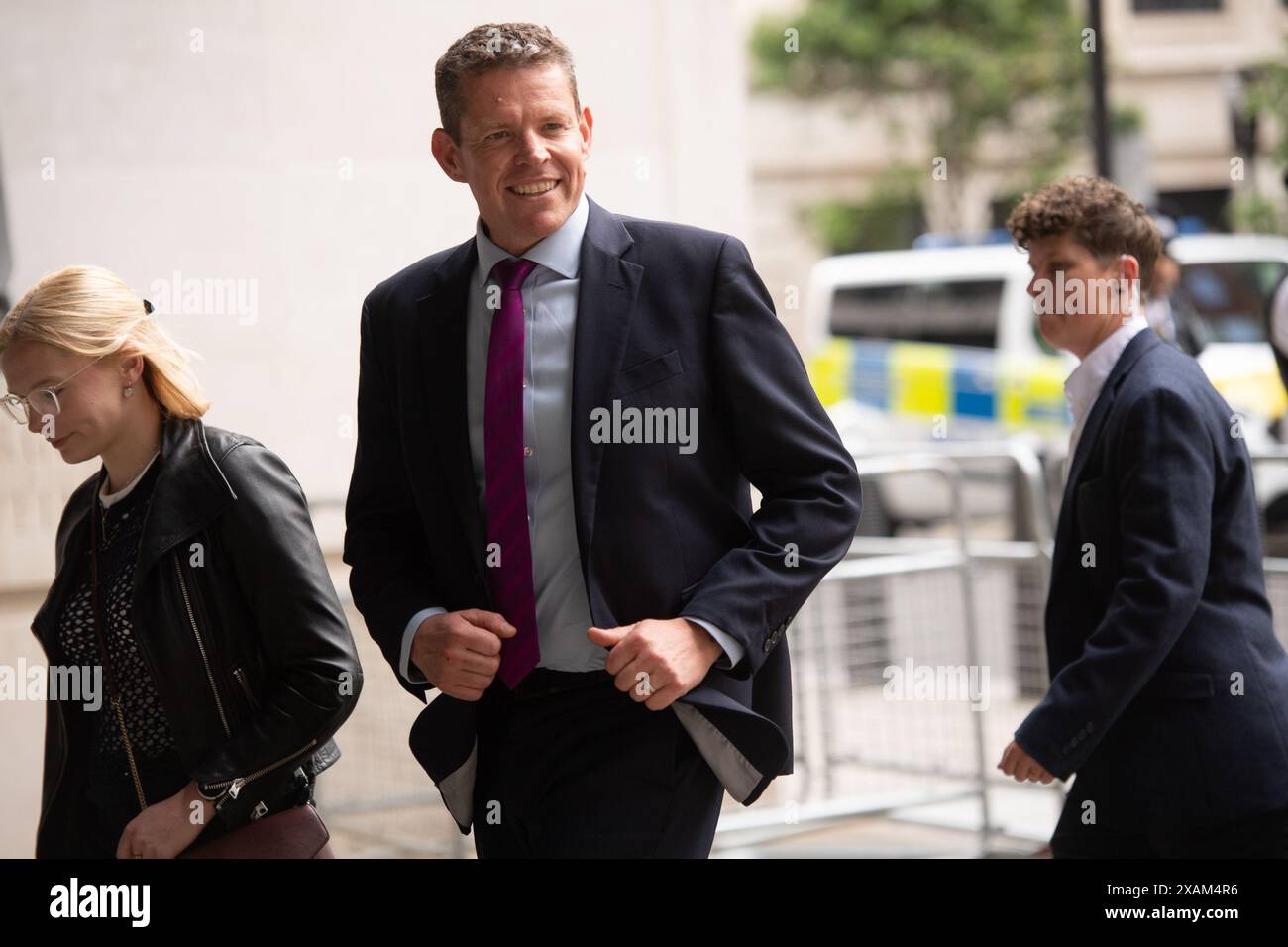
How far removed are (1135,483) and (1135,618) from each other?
250 millimetres

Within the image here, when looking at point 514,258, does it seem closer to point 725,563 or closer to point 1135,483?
point 725,563

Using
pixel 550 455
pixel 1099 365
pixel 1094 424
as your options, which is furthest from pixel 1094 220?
pixel 550 455

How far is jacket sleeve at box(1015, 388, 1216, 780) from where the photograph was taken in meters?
3.12

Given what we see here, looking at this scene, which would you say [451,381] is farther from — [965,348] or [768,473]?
[965,348]

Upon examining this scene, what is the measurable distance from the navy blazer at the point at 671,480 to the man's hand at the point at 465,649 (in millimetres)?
95

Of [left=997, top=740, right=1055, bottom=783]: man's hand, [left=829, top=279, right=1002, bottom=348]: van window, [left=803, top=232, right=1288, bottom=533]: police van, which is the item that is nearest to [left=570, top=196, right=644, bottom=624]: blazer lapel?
[left=997, top=740, right=1055, bottom=783]: man's hand

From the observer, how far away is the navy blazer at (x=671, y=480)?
2.71 metres

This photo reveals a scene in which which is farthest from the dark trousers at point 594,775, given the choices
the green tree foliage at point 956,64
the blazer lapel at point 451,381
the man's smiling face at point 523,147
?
the green tree foliage at point 956,64

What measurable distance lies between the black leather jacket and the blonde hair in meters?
0.12

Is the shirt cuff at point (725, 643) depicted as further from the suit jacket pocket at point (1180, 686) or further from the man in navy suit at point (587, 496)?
the suit jacket pocket at point (1180, 686)

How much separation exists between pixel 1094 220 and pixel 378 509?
4.96 ft

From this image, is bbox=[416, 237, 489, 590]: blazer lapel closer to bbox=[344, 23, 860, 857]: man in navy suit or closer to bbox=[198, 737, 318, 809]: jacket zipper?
bbox=[344, 23, 860, 857]: man in navy suit

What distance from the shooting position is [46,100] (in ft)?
18.5
